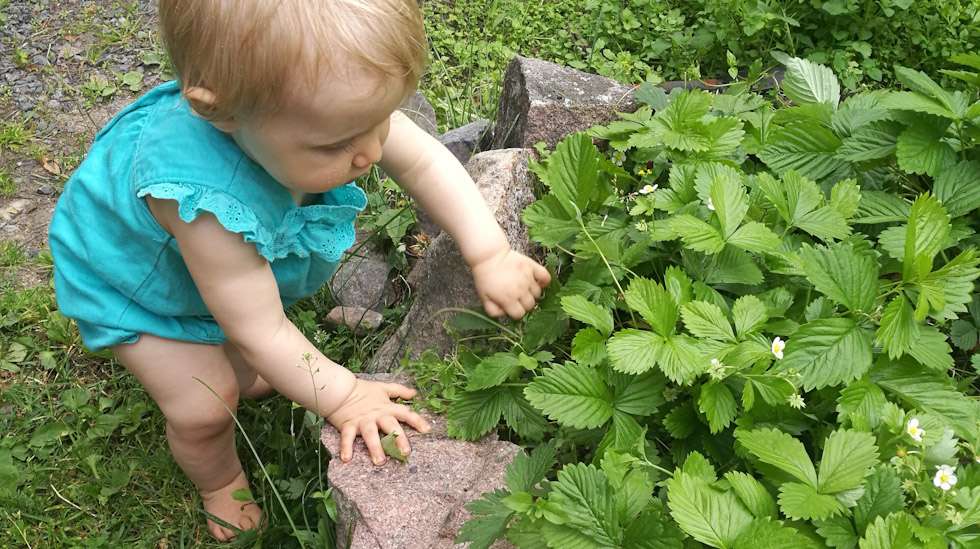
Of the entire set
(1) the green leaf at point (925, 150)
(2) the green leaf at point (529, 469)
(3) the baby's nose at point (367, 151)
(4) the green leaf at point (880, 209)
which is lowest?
(2) the green leaf at point (529, 469)

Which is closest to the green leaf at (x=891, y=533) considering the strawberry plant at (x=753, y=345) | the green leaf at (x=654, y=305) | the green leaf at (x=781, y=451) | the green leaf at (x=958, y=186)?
the strawberry plant at (x=753, y=345)

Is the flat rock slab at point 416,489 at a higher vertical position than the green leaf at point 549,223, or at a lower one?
lower

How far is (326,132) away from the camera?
5.25 ft

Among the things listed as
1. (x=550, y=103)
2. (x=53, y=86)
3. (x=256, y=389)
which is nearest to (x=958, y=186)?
(x=550, y=103)

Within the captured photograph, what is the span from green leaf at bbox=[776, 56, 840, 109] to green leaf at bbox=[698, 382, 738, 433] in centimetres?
110

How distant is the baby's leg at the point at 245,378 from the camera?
2.30 meters

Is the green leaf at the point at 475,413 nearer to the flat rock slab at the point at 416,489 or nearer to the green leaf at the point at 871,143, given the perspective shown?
the flat rock slab at the point at 416,489

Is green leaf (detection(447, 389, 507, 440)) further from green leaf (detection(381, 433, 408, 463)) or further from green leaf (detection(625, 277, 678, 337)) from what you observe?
green leaf (detection(625, 277, 678, 337))

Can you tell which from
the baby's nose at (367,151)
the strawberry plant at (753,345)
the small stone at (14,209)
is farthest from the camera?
the small stone at (14,209)

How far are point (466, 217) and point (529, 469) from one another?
2.30 feet

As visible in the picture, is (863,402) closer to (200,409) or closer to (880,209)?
(880,209)

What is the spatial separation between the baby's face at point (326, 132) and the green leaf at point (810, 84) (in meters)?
1.24

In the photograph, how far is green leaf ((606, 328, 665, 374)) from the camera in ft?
5.31

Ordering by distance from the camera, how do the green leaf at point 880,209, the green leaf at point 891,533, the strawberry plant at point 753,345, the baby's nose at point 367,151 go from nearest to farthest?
the green leaf at point 891,533
the strawberry plant at point 753,345
the baby's nose at point 367,151
the green leaf at point 880,209
